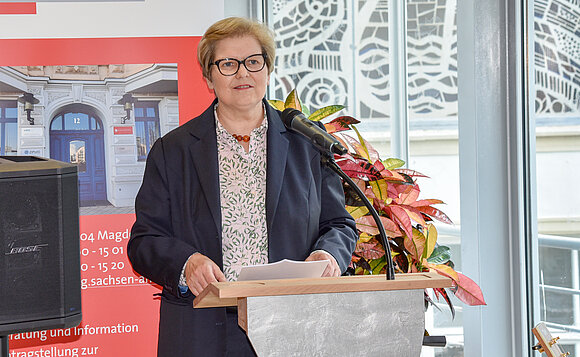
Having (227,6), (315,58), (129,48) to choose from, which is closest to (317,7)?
(315,58)

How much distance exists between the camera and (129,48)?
3033 millimetres

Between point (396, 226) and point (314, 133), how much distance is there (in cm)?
108

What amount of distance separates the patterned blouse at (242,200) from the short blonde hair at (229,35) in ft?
0.65

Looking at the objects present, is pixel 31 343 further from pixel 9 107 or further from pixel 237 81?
pixel 237 81

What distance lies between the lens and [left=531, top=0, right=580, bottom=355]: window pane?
2633 millimetres

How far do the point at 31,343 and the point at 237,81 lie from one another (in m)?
1.41

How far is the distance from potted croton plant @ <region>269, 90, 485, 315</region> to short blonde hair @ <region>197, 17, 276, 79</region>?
2.07 feet

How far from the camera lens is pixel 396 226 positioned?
2678 mm

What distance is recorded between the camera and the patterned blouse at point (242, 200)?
6.93 ft

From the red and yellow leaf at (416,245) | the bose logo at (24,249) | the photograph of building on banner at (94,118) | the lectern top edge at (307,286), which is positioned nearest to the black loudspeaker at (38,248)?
the bose logo at (24,249)

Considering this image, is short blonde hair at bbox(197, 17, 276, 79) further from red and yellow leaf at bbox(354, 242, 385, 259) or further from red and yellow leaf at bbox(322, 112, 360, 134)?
red and yellow leaf at bbox(354, 242, 385, 259)

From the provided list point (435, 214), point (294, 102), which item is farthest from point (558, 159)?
point (294, 102)

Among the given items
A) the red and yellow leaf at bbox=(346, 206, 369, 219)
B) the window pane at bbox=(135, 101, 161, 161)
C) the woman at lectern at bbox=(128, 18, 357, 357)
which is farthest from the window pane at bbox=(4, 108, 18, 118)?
the red and yellow leaf at bbox=(346, 206, 369, 219)

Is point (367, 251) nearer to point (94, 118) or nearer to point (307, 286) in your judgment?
point (94, 118)
